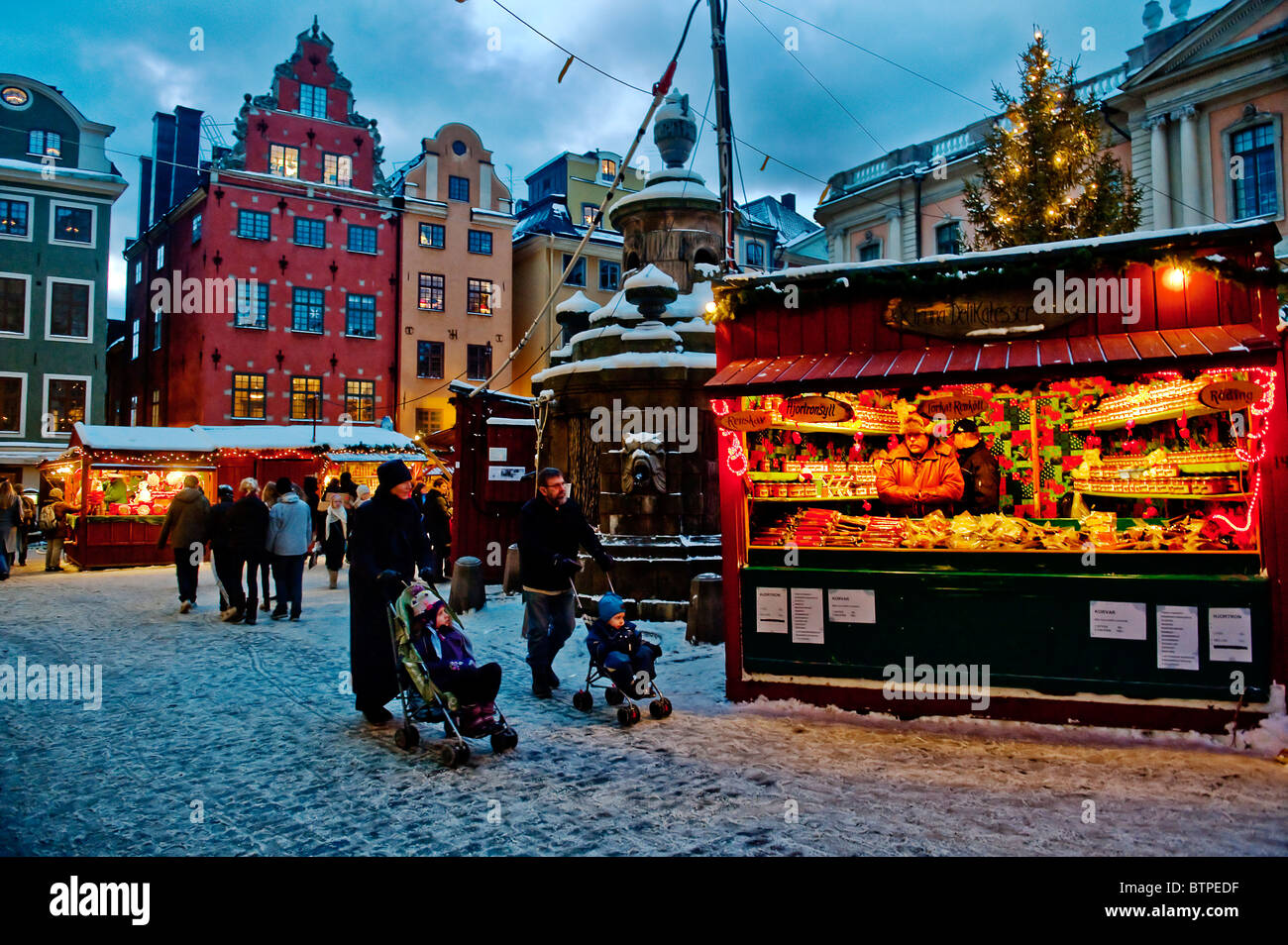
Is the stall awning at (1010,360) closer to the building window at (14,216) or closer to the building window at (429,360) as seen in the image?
the building window at (429,360)

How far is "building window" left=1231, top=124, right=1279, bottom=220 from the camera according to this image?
76.1 feet

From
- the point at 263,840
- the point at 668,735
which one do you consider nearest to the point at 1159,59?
the point at 668,735

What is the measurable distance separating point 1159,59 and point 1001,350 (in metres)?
24.2

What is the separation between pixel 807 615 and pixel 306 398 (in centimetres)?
2950

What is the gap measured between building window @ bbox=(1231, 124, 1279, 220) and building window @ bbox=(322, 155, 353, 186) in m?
29.6

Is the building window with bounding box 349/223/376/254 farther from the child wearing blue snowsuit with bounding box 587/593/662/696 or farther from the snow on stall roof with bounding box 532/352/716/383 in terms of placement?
the child wearing blue snowsuit with bounding box 587/593/662/696

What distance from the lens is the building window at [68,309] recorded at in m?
31.4

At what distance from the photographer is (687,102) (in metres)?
14.5

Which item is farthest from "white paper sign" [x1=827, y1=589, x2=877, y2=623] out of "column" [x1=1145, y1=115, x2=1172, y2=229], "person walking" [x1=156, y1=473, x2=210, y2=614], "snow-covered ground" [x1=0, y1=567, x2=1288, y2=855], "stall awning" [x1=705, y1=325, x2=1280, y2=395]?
"column" [x1=1145, y1=115, x2=1172, y2=229]

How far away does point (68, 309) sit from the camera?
31672mm

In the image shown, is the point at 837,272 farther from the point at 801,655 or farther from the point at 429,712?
the point at 429,712

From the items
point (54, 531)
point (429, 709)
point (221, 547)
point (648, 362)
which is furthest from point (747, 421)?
point (54, 531)

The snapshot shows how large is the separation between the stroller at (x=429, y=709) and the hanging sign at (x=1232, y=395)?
17.9 feet

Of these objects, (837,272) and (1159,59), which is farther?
(1159,59)
